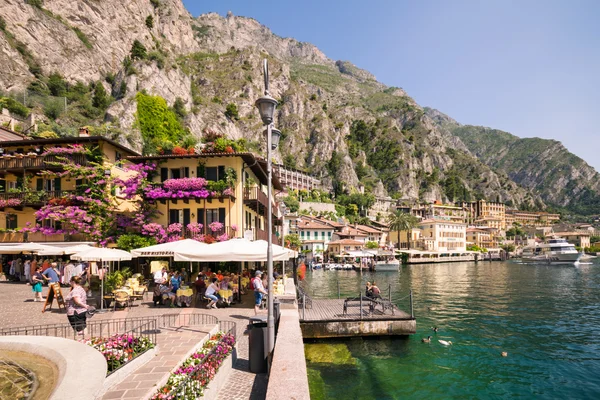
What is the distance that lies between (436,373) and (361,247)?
66.7 metres

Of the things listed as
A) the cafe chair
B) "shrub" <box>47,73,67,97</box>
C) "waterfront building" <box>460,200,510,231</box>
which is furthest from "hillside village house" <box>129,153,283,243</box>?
"waterfront building" <box>460,200,510,231</box>

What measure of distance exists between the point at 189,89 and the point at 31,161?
281 feet

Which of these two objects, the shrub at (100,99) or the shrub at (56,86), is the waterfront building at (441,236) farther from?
the shrub at (56,86)

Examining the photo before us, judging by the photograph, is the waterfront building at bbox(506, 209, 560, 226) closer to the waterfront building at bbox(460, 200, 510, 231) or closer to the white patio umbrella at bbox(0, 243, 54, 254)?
the waterfront building at bbox(460, 200, 510, 231)

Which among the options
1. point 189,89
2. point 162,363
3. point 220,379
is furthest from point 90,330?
point 189,89

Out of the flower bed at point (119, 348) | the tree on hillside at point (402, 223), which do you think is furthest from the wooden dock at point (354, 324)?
the tree on hillside at point (402, 223)

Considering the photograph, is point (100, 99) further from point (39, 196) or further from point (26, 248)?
point (26, 248)

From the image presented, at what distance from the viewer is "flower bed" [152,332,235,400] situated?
5.71 m

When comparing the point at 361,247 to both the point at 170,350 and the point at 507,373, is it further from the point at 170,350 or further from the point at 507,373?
the point at 170,350

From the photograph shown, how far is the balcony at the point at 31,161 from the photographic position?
2692cm

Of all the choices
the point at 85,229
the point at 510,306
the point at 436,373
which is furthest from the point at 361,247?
the point at 436,373

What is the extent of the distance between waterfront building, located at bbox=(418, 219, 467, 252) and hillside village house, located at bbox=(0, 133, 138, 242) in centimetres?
8359

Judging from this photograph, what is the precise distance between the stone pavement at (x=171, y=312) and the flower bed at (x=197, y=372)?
611 millimetres

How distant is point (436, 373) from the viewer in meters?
12.9
